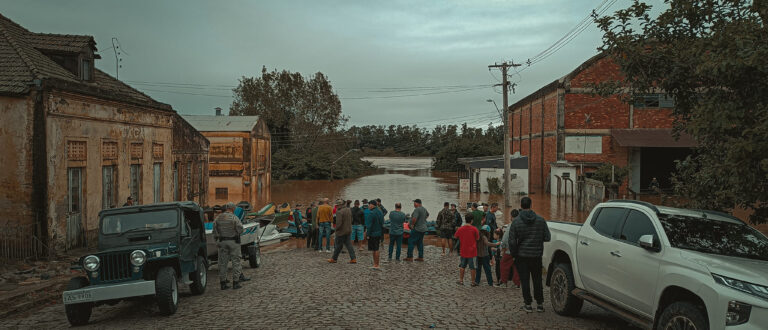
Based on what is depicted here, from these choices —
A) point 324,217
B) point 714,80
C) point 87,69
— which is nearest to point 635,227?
point 714,80

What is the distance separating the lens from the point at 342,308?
886 cm

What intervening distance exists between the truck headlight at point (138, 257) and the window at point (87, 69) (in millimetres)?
13103

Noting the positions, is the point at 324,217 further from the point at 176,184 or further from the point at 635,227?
the point at 176,184

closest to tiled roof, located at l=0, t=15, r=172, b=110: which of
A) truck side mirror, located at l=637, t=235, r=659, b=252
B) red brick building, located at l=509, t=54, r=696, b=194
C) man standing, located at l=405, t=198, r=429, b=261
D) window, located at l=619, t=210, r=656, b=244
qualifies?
man standing, located at l=405, t=198, r=429, b=261

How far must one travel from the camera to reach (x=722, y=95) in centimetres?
801

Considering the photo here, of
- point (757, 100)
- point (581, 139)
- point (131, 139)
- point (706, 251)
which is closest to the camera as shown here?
point (706, 251)

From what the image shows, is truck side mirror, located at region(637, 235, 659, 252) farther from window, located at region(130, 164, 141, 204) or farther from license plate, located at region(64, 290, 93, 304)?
window, located at region(130, 164, 141, 204)

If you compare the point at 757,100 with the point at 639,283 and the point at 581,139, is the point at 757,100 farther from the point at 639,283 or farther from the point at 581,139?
the point at 581,139

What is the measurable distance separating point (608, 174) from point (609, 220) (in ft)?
99.8

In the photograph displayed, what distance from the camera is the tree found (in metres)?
7.09

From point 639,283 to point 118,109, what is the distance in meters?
17.6

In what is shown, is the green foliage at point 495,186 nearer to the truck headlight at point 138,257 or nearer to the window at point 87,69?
the window at point 87,69

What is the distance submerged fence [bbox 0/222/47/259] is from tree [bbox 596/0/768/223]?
14276mm

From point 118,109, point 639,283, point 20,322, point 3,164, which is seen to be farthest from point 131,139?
point 639,283
